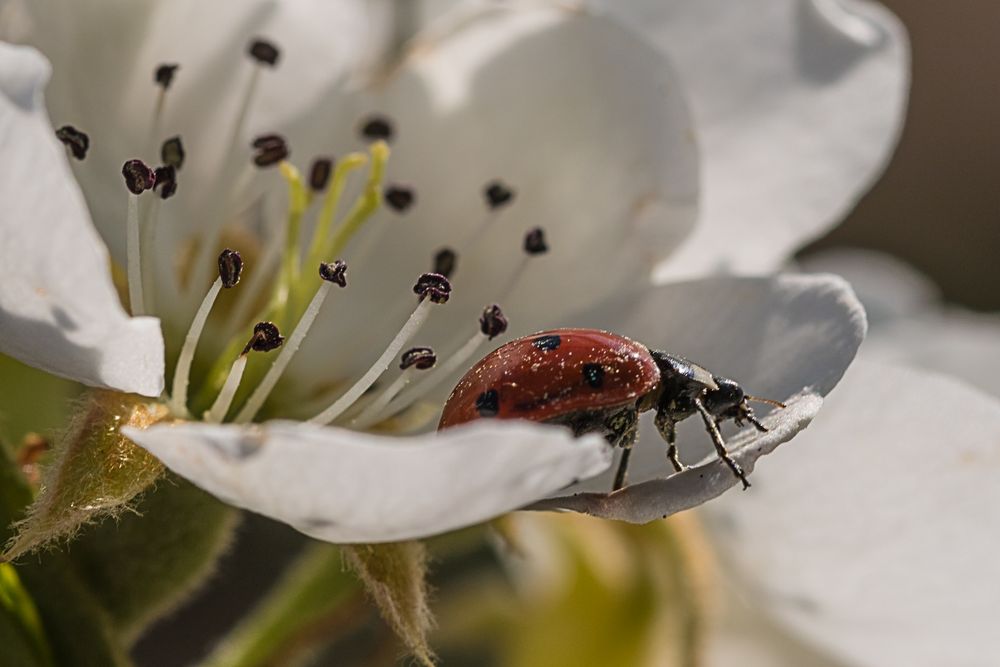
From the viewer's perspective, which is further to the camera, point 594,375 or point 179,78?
point 179,78

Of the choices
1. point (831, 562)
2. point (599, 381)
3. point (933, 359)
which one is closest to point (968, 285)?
point (933, 359)

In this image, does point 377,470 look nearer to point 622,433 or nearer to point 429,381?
point 622,433

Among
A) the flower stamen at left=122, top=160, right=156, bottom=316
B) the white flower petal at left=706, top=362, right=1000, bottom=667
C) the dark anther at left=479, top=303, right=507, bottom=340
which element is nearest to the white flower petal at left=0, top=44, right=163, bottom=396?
the flower stamen at left=122, top=160, right=156, bottom=316

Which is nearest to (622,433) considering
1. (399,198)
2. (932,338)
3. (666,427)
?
(666,427)

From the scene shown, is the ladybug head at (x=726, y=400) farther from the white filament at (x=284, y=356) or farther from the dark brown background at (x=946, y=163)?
the dark brown background at (x=946, y=163)

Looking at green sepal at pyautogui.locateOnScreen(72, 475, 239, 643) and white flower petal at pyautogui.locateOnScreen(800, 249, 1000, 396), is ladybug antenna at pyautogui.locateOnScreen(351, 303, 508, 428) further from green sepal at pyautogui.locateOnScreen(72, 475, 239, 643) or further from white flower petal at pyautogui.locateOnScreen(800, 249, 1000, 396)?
white flower petal at pyautogui.locateOnScreen(800, 249, 1000, 396)

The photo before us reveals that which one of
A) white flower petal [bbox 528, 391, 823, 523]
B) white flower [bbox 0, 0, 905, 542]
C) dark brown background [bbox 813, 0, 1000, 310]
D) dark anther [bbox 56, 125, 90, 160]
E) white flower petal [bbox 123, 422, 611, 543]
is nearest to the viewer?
white flower petal [bbox 123, 422, 611, 543]

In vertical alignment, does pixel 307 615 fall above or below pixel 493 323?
below
